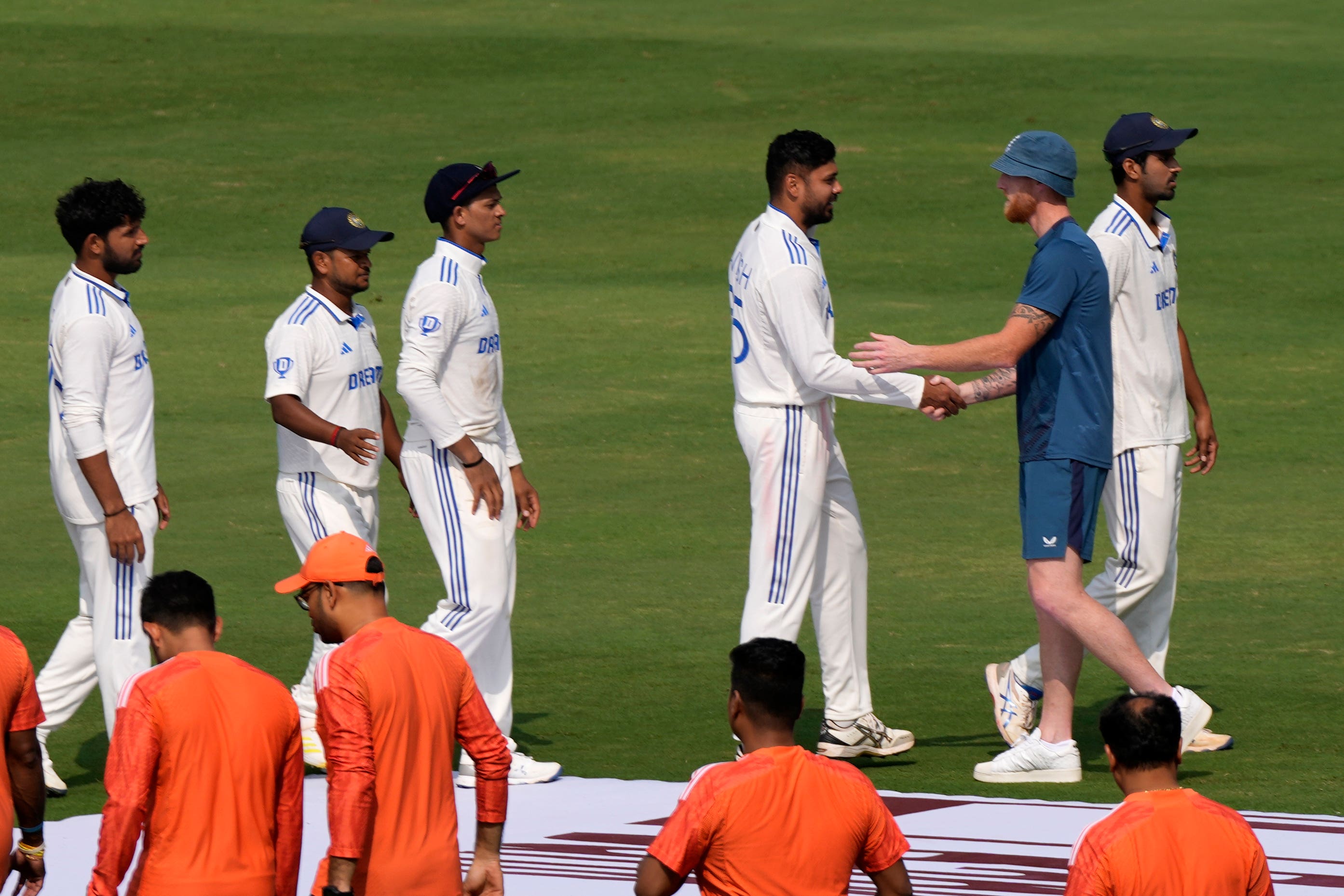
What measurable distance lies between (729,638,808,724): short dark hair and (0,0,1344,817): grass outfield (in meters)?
3.34

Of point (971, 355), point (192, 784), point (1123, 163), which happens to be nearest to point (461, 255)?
point (971, 355)

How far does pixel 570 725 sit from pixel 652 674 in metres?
0.98

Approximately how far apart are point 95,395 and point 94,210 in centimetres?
75

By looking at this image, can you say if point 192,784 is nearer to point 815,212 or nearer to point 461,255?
point 461,255

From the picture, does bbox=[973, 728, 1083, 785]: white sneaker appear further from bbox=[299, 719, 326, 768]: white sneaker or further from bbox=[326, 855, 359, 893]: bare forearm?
bbox=[326, 855, 359, 893]: bare forearm

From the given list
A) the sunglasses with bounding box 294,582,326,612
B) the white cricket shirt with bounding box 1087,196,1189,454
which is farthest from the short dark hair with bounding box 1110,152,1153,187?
the sunglasses with bounding box 294,582,326,612

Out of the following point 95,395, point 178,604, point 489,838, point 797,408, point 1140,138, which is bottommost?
point 489,838

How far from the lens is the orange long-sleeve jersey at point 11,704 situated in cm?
569

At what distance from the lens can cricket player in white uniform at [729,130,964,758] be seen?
27.9 ft

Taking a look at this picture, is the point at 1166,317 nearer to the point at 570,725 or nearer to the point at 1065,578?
the point at 1065,578

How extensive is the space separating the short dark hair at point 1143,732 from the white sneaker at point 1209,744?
3.97 meters

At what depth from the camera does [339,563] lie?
5.49 meters

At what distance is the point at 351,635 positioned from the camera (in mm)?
5516

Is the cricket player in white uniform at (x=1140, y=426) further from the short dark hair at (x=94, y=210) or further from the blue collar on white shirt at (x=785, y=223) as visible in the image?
the short dark hair at (x=94, y=210)
